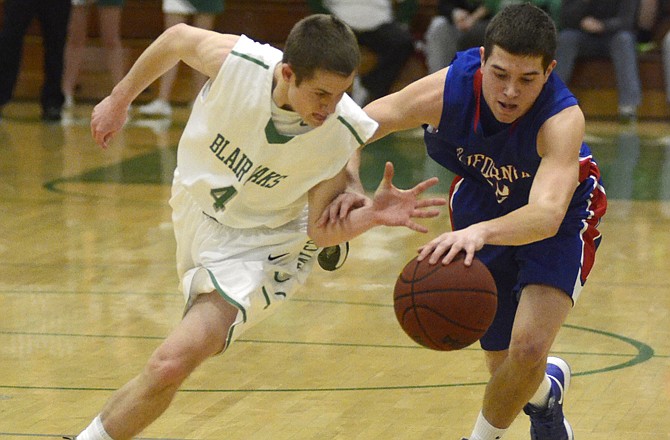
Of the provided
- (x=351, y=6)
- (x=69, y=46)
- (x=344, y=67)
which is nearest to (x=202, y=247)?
(x=344, y=67)

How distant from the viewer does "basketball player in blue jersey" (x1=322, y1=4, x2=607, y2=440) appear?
3971mm

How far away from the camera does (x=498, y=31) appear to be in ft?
13.1

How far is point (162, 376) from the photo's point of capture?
3850 mm

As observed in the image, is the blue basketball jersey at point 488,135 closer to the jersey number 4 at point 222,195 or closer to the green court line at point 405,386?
the jersey number 4 at point 222,195

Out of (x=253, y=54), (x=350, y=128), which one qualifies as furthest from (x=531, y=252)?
(x=253, y=54)

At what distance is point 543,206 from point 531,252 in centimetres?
41

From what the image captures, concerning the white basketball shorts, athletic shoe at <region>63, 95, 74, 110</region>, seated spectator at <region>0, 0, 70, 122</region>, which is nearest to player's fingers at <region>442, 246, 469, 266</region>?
the white basketball shorts

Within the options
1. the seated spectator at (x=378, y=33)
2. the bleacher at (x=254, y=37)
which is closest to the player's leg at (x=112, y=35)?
the bleacher at (x=254, y=37)

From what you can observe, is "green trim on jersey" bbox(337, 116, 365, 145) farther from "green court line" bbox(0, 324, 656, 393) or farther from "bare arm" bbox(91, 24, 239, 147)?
"green court line" bbox(0, 324, 656, 393)

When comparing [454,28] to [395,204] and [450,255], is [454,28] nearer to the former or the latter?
[395,204]

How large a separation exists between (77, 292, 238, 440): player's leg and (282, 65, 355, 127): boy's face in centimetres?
69

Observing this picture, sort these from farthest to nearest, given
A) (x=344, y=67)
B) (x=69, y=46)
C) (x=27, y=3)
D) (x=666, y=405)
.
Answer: (x=69, y=46) < (x=27, y=3) < (x=666, y=405) < (x=344, y=67)

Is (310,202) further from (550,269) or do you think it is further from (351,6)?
(351,6)

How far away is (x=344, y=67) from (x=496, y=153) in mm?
650
